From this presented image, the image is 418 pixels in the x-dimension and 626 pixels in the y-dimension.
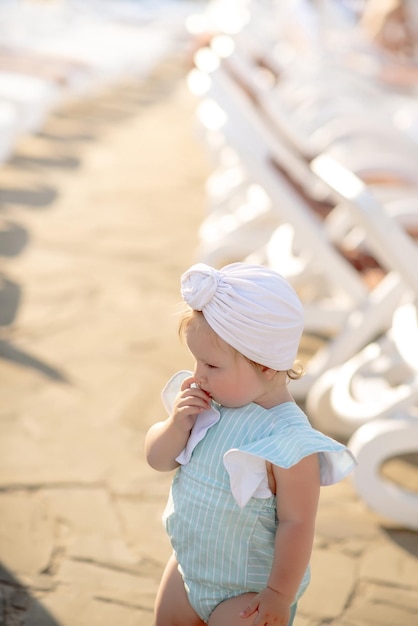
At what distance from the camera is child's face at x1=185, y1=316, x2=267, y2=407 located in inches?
72.6

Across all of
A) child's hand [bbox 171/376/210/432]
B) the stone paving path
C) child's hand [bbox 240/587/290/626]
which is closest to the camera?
child's hand [bbox 240/587/290/626]

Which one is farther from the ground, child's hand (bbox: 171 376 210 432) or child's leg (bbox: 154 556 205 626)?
child's hand (bbox: 171 376 210 432)

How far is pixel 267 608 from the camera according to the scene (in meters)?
1.77

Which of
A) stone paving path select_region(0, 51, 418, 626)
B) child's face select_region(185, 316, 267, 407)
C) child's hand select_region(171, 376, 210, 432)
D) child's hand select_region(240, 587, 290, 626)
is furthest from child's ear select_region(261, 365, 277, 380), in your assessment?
stone paving path select_region(0, 51, 418, 626)

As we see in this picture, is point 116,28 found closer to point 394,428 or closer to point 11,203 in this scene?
point 11,203

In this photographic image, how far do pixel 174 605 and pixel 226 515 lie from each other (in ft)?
0.87

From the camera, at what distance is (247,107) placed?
16.4 feet

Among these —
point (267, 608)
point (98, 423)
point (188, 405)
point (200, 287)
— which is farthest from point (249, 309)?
point (98, 423)

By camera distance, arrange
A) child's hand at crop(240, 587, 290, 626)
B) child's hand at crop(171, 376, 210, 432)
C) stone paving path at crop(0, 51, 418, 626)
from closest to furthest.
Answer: child's hand at crop(240, 587, 290, 626), child's hand at crop(171, 376, 210, 432), stone paving path at crop(0, 51, 418, 626)

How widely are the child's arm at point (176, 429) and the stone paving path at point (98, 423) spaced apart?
2.33 ft

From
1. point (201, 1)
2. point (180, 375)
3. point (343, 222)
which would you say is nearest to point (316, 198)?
point (343, 222)

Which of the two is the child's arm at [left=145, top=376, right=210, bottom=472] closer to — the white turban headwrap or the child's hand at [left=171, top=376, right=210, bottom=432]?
the child's hand at [left=171, top=376, right=210, bottom=432]

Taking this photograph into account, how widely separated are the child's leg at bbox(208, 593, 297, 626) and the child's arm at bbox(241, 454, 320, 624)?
79 mm

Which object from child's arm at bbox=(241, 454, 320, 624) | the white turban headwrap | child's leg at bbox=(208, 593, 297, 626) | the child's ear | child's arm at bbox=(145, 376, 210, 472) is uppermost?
the white turban headwrap
